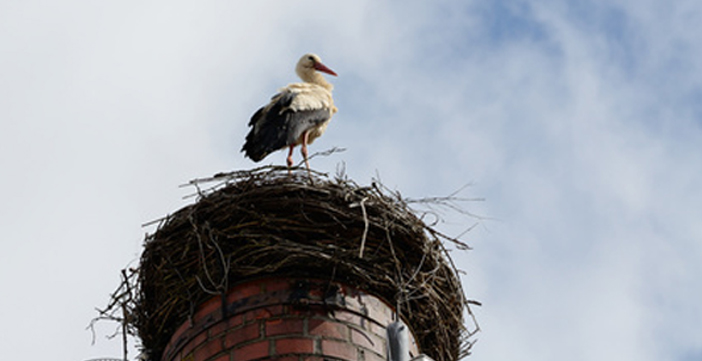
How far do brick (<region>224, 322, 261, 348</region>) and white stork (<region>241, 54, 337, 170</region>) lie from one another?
3410mm

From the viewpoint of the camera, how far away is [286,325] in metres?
5.76

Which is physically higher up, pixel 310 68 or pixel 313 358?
pixel 310 68

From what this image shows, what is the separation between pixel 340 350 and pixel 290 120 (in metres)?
3.88

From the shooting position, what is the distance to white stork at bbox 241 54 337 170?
9242 mm

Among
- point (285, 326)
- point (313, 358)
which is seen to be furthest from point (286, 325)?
point (313, 358)

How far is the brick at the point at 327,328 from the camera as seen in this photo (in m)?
5.77

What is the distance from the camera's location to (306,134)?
967cm

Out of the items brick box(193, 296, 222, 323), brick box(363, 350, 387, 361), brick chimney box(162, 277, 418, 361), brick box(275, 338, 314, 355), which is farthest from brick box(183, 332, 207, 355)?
brick box(363, 350, 387, 361)

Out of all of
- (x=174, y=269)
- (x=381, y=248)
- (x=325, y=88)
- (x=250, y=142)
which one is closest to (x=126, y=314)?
(x=174, y=269)

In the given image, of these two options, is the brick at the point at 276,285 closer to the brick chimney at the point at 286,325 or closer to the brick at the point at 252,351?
the brick chimney at the point at 286,325

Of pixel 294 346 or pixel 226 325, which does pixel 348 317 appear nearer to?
pixel 294 346

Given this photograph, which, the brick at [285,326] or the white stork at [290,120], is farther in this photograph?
the white stork at [290,120]

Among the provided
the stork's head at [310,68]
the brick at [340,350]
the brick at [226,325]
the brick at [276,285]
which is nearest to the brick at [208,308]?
the brick at [226,325]

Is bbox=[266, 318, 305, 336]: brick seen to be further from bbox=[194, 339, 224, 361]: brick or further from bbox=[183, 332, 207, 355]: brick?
bbox=[183, 332, 207, 355]: brick
